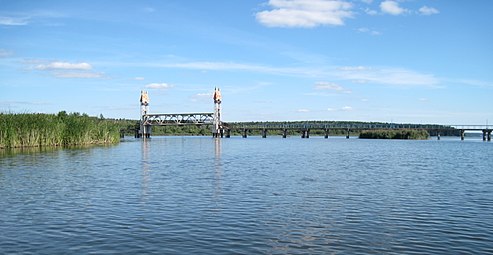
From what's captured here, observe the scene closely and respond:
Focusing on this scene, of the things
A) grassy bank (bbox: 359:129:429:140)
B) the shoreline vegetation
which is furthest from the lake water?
grassy bank (bbox: 359:129:429:140)

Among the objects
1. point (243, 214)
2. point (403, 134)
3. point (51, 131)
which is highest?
point (51, 131)

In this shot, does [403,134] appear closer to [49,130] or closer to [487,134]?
[487,134]

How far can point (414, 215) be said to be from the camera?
909 inches

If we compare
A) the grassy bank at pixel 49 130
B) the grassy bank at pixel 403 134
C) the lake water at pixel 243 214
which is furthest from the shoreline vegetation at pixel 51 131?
the grassy bank at pixel 403 134

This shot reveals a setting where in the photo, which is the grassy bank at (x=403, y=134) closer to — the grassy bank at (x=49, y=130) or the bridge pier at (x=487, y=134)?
the bridge pier at (x=487, y=134)

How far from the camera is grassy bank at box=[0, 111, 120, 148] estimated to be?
74.4m

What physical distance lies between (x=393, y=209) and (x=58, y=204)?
662 inches

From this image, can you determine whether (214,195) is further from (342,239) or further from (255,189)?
(342,239)

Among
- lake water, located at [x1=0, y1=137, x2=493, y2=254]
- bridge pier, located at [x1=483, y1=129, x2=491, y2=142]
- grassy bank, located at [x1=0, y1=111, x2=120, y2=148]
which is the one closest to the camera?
lake water, located at [x1=0, y1=137, x2=493, y2=254]

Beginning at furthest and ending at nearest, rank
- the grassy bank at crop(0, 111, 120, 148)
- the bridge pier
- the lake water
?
the bridge pier < the grassy bank at crop(0, 111, 120, 148) < the lake water

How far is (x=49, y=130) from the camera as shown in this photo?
277 ft

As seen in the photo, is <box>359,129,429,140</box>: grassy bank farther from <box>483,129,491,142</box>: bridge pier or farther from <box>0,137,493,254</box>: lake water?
<box>0,137,493,254</box>: lake water

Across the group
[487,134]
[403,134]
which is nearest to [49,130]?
[403,134]

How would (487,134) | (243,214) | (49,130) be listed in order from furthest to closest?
(487,134), (49,130), (243,214)
